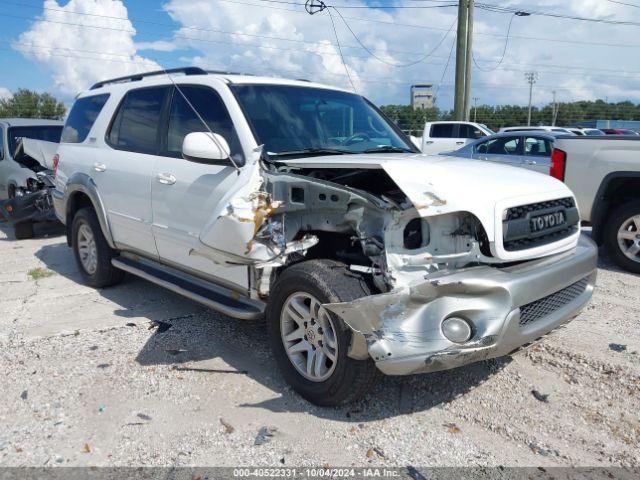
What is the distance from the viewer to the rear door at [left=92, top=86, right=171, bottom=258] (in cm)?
470

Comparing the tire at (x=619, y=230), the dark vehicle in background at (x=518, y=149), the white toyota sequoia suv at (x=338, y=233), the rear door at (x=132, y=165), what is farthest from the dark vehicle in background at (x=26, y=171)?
the dark vehicle in background at (x=518, y=149)

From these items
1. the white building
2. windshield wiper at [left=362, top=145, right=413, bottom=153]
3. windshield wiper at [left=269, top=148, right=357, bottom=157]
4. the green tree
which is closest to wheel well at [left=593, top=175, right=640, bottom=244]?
windshield wiper at [left=362, top=145, right=413, bottom=153]

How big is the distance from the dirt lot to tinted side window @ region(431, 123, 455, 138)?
577 inches

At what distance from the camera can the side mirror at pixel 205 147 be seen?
146 inches

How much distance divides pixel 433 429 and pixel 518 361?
112 cm

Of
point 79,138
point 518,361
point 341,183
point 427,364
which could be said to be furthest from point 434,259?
point 79,138

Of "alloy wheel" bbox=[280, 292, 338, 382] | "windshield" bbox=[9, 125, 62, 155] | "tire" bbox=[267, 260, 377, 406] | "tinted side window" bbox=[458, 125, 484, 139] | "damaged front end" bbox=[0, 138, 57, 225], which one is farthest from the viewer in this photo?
"tinted side window" bbox=[458, 125, 484, 139]

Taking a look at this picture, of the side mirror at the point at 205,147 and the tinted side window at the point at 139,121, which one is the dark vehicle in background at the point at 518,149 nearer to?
the tinted side window at the point at 139,121

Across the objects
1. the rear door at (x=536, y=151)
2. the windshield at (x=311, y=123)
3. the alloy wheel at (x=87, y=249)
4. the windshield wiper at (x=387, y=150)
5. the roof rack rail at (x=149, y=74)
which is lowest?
the alloy wheel at (x=87, y=249)

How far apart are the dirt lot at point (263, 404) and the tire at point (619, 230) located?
1329 mm

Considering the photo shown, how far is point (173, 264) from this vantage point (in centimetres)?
459

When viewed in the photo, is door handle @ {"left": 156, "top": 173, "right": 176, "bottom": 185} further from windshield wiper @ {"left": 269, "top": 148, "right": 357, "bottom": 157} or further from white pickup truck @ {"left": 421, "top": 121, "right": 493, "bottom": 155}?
white pickup truck @ {"left": 421, "top": 121, "right": 493, "bottom": 155}

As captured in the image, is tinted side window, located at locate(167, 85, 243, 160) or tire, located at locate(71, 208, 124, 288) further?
tire, located at locate(71, 208, 124, 288)

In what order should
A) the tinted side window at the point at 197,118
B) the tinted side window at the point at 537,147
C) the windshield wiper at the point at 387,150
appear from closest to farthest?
the tinted side window at the point at 197,118, the windshield wiper at the point at 387,150, the tinted side window at the point at 537,147
